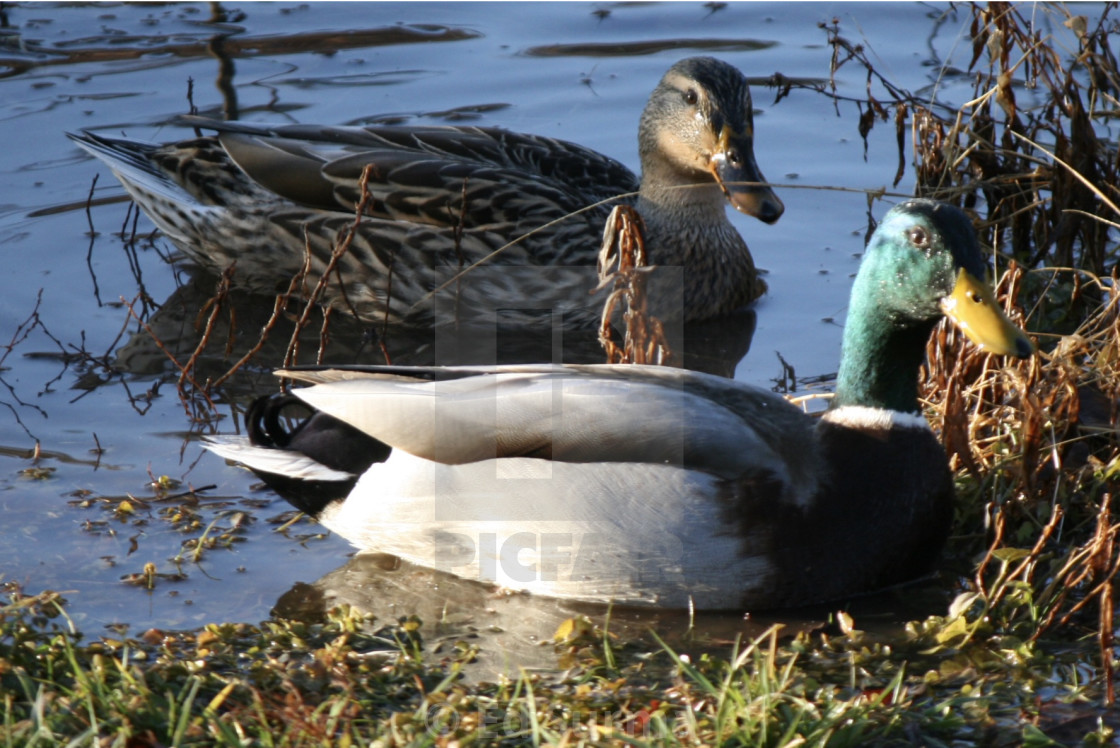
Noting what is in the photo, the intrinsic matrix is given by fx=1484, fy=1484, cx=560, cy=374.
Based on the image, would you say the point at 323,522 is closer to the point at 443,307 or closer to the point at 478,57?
the point at 443,307

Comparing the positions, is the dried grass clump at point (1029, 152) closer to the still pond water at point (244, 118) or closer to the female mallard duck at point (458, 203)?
the still pond water at point (244, 118)

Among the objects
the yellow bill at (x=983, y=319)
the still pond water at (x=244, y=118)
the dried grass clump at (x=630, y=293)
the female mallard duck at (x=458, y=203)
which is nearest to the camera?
the yellow bill at (x=983, y=319)

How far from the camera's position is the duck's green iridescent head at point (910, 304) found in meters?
4.02

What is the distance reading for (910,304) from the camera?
13.6 feet

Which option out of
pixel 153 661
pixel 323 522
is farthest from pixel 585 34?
pixel 153 661

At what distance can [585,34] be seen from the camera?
9086 millimetres

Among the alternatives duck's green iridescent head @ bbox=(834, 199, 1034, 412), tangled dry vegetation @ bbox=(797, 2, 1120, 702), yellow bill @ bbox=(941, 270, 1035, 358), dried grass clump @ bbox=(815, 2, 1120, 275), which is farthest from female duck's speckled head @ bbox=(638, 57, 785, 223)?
yellow bill @ bbox=(941, 270, 1035, 358)

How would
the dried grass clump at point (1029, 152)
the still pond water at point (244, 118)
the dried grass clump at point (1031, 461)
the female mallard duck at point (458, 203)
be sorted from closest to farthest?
the dried grass clump at point (1031, 461)
the still pond water at point (244, 118)
the dried grass clump at point (1029, 152)
the female mallard duck at point (458, 203)

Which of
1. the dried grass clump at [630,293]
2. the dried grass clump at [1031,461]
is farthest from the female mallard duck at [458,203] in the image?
the dried grass clump at [1031,461]

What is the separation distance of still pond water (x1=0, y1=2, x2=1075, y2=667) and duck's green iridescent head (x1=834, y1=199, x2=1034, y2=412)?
1.21 metres

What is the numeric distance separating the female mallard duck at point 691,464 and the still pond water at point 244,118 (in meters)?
0.33

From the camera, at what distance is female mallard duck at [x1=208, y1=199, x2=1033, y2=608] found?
13.2 ft

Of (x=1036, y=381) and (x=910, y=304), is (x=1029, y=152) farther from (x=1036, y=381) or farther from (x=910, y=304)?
(x=910, y=304)

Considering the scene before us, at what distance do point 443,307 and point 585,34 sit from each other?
326 centimetres
